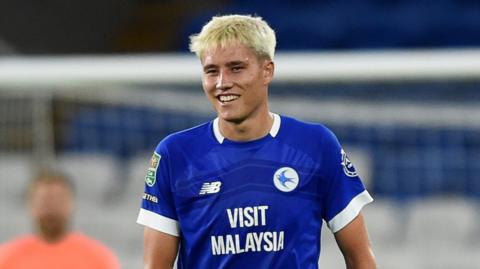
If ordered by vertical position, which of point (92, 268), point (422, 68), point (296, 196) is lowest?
point (92, 268)

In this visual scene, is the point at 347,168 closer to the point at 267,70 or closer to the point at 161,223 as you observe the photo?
the point at 267,70

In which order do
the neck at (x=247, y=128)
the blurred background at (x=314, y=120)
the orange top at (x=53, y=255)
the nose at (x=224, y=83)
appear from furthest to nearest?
1. the blurred background at (x=314, y=120)
2. the orange top at (x=53, y=255)
3. the neck at (x=247, y=128)
4. the nose at (x=224, y=83)

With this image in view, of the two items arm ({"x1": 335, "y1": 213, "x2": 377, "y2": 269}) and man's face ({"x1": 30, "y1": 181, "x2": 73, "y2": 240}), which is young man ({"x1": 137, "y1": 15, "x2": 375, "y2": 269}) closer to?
arm ({"x1": 335, "y1": 213, "x2": 377, "y2": 269})

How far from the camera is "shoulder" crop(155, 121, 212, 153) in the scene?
365cm

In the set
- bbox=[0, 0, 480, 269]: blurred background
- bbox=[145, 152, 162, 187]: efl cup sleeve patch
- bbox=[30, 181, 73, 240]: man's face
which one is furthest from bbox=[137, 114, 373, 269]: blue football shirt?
bbox=[0, 0, 480, 269]: blurred background

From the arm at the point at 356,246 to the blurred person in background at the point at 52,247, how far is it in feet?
8.90

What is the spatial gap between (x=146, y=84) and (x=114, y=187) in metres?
0.99

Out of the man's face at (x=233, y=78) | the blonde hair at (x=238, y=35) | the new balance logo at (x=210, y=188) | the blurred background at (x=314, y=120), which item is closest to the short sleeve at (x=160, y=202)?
the new balance logo at (x=210, y=188)

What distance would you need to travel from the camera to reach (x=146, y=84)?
724 centimetres

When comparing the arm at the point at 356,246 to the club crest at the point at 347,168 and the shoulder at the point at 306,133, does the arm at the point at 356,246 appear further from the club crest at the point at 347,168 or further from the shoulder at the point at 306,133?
the shoulder at the point at 306,133

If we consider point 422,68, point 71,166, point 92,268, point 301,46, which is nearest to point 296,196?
point 92,268

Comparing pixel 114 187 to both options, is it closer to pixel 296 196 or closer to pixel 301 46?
pixel 301 46

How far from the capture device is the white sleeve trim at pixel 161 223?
11.8 ft

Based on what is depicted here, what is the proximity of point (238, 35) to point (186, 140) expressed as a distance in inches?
→ 14.0
